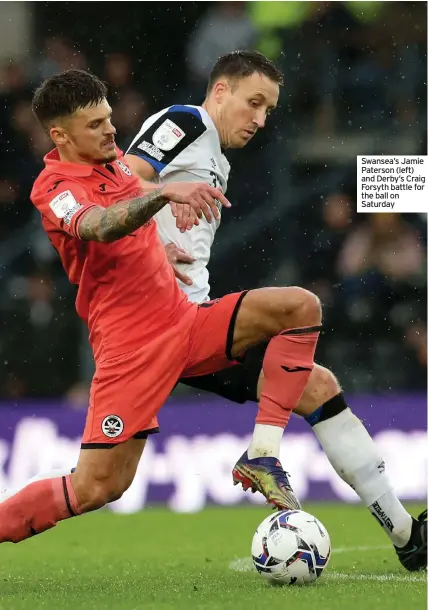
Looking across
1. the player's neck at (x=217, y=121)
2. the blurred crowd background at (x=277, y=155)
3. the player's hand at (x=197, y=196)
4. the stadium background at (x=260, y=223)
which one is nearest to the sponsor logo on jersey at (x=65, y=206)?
the player's hand at (x=197, y=196)

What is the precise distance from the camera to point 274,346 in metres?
4.66

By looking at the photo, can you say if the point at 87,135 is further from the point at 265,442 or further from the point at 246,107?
the point at 265,442

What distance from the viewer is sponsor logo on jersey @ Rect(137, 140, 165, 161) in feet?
16.7

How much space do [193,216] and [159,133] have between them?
3.32 ft

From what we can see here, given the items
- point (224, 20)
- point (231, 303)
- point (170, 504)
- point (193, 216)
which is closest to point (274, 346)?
point (231, 303)

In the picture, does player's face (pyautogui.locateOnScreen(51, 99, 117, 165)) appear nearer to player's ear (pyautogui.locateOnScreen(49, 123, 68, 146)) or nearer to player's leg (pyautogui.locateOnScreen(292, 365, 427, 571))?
player's ear (pyautogui.locateOnScreen(49, 123, 68, 146))

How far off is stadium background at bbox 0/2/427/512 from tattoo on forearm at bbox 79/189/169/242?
15.4ft

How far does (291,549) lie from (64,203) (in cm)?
148

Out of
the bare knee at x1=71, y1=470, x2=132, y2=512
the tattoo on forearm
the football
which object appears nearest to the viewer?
the tattoo on forearm

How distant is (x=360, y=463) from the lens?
493 cm

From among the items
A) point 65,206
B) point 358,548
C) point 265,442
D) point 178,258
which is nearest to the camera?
point 65,206

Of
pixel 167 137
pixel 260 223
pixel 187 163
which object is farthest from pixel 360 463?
A: pixel 260 223

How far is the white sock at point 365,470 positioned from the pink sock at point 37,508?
108cm

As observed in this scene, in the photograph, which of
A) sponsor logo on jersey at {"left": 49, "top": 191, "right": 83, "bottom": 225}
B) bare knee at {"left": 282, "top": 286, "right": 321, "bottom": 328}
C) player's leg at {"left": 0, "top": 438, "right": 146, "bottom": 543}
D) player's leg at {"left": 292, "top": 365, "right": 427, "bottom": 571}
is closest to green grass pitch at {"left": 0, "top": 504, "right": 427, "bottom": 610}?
player's leg at {"left": 292, "top": 365, "right": 427, "bottom": 571}
